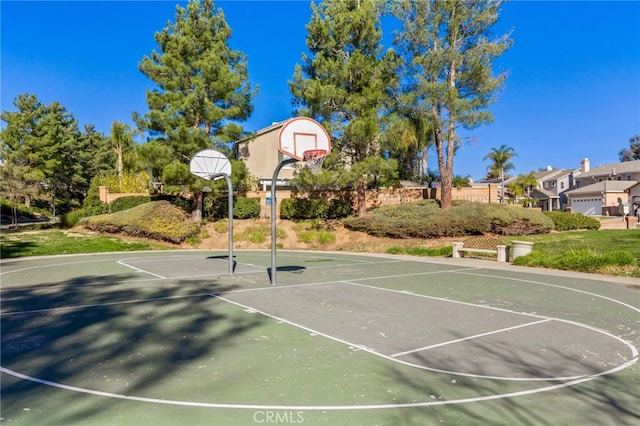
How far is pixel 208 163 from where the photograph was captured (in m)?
16.4

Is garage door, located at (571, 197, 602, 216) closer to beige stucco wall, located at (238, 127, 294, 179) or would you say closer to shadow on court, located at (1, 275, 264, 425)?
beige stucco wall, located at (238, 127, 294, 179)

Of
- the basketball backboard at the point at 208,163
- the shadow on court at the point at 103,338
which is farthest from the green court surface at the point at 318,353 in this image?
the basketball backboard at the point at 208,163

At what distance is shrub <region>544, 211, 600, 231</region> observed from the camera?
77.8 ft

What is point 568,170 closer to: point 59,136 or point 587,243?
point 587,243

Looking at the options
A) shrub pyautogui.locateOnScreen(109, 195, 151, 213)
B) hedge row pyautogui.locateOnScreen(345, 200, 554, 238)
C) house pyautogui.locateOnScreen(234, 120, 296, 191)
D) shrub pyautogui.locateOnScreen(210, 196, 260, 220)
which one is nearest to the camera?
hedge row pyautogui.locateOnScreen(345, 200, 554, 238)

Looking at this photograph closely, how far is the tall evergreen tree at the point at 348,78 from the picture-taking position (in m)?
23.5

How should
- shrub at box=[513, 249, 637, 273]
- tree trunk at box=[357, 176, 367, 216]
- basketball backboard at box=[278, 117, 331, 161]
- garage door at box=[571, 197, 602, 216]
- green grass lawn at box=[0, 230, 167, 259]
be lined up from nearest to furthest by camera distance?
1. basketball backboard at box=[278, 117, 331, 161]
2. shrub at box=[513, 249, 637, 273]
3. green grass lawn at box=[0, 230, 167, 259]
4. tree trunk at box=[357, 176, 367, 216]
5. garage door at box=[571, 197, 602, 216]


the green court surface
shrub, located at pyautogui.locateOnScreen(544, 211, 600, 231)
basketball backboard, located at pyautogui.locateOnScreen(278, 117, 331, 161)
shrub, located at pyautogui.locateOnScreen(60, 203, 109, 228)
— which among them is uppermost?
basketball backboard, located at pyautogui.locateOnScreen(278, 117, 331, 161)

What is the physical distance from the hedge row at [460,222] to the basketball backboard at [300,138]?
38.7ft

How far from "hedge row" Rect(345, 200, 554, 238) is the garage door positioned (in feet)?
111

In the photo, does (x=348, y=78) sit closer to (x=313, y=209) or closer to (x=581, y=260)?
(x=313, y=209)

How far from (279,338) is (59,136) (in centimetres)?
4238

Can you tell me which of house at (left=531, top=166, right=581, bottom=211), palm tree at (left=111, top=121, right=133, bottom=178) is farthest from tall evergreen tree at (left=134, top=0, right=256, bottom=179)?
house at (left=531, top=166, right=581, bottom=211)

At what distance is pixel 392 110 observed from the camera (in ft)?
Answer: 80.9
